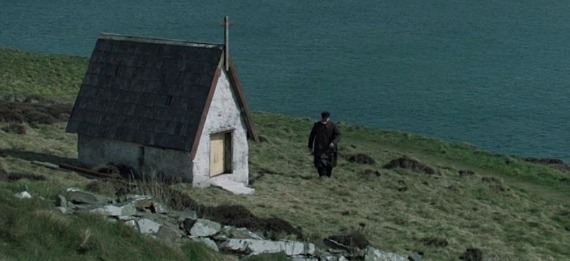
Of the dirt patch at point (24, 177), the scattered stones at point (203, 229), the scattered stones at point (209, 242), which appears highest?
the dirt patch at point (24, 177)

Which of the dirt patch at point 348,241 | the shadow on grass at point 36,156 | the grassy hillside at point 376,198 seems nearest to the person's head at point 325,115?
the grassy hillside at point 376,198

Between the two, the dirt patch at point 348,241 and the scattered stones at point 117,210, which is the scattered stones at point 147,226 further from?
the dirt patch at point 348,241

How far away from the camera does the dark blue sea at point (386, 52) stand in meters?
65.2

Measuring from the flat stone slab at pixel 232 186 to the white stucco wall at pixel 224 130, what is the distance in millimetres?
190

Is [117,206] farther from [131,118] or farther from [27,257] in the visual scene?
[131,118]

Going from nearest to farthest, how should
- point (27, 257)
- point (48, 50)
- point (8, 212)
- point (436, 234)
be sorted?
point (27, 257)
point (8, 212)
point (436, 234)
point (48, 50)

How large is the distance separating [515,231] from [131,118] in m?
11.3

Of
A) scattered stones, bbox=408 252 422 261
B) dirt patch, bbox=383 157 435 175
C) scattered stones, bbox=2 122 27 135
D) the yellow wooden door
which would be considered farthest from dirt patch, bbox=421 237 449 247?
scattered stones, bbox=2 122 27 135

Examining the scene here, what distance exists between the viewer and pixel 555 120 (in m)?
65.6

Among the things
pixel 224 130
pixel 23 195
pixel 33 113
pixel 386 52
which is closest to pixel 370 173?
pixel 224 130

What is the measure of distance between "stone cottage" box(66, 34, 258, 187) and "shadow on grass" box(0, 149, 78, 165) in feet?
2.33

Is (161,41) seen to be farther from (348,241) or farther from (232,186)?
(348,241)

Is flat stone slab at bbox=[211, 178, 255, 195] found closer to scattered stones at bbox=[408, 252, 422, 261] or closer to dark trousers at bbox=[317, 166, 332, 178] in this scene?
dark trousers at bbox=[317, 166, 332, 178]

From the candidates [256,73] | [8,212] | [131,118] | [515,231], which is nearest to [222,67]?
[131,118]
